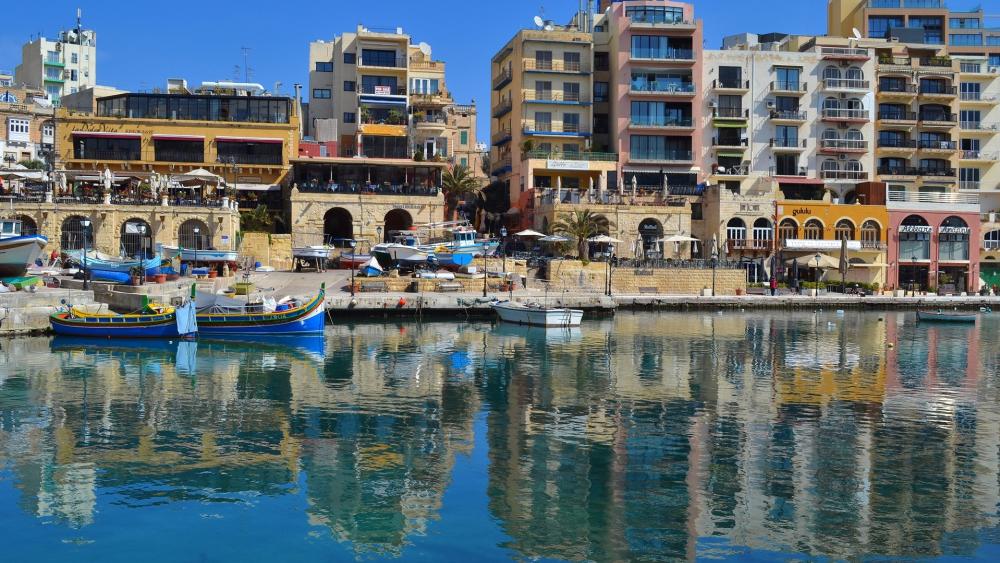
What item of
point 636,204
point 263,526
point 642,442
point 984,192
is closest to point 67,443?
point 263,526

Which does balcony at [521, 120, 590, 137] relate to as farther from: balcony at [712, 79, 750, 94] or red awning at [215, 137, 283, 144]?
red awning at [215, 137, 283, 144]

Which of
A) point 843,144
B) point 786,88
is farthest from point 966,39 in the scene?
point 786,88

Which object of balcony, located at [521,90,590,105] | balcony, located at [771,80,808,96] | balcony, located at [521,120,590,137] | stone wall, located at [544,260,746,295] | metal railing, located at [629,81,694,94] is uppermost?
balcony, located at [771,80,808,96]

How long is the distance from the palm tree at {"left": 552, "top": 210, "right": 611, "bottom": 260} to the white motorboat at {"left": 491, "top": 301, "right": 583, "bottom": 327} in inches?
449

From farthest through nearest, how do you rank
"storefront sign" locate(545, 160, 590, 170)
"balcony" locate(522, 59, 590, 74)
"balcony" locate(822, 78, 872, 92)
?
"balcony" locate(822, 78, 872, 92) → "balcony" locate(522, 59, 590, 74) → "storefront sign" locate(545, 160, 590, 170)

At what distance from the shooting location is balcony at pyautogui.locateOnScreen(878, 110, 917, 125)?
226 feet

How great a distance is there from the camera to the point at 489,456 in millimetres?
19922

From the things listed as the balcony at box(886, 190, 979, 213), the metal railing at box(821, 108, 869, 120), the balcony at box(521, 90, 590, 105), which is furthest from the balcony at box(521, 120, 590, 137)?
the balcony at box(886, 190, 979, 213)

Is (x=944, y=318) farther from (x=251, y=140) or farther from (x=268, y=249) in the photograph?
(x=251, y=140)

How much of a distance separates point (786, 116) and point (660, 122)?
915 cm

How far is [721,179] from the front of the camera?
6588cm

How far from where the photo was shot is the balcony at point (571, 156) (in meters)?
63.4

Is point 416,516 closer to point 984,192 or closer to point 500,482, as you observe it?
point 500,482

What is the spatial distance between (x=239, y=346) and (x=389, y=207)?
2318 centimetres
